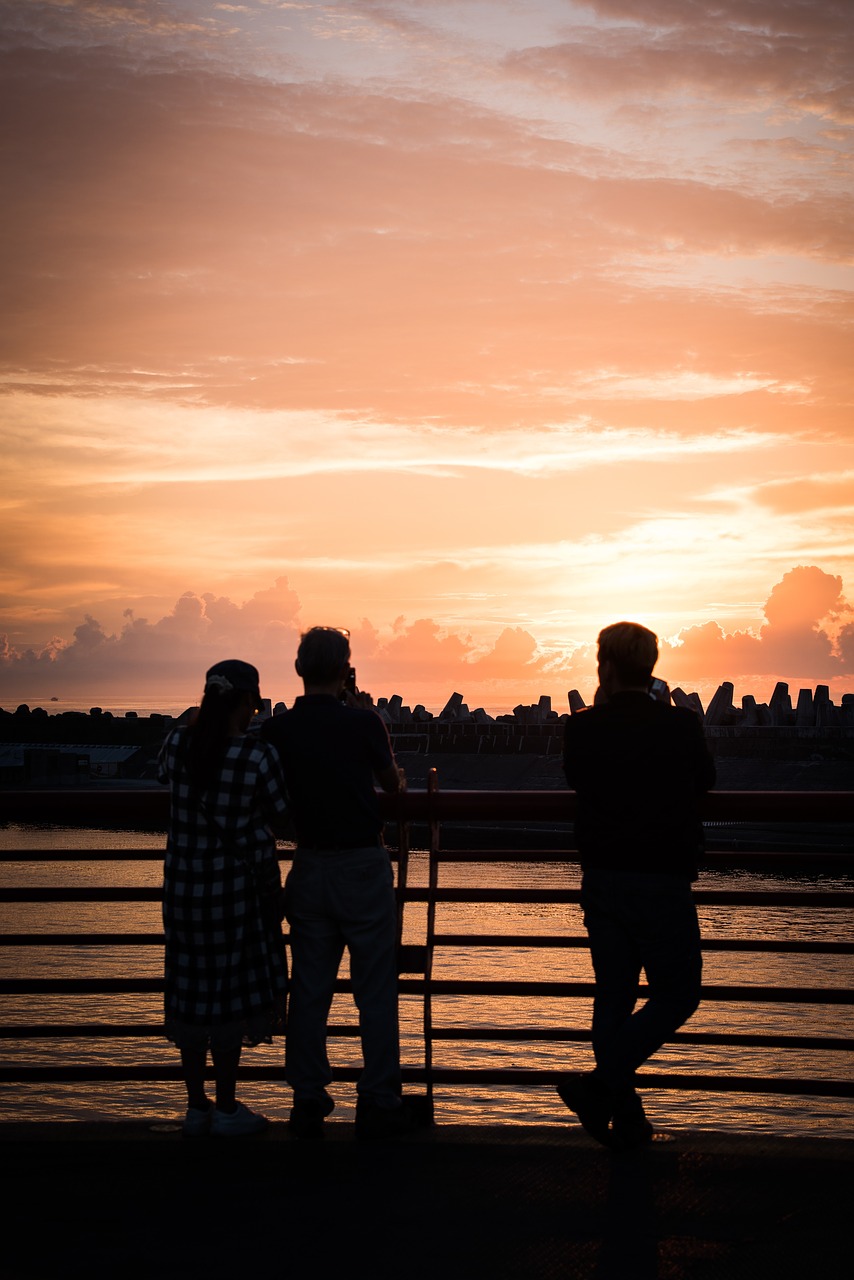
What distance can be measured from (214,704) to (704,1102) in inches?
356

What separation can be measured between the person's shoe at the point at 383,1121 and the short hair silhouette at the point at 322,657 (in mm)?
1635

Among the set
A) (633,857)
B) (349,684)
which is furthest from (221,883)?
(633,857)

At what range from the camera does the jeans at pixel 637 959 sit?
4.74m

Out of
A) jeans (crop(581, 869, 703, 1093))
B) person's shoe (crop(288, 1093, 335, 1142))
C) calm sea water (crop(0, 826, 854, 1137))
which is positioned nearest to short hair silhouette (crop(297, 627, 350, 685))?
jeans (crop(581, 869, 703, 1093))

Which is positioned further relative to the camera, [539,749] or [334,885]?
[539,749]

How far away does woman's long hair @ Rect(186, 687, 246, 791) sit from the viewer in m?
4.86

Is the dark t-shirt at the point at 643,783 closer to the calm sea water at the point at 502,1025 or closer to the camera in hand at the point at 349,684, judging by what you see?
the camera in hand at the point at 349,684

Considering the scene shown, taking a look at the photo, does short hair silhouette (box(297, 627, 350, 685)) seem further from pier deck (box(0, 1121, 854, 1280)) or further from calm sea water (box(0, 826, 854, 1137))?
calm sea water (box(0, 826, 854, 1137))

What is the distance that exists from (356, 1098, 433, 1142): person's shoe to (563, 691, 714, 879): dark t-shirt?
49.0 inches

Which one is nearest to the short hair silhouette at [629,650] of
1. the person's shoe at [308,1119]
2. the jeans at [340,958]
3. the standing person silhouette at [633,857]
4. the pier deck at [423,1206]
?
the standing person silhouette at [633,857]

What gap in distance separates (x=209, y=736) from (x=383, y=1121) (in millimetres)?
1598

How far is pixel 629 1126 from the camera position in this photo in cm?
483

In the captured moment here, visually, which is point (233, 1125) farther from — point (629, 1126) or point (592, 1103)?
point (629, 1126)

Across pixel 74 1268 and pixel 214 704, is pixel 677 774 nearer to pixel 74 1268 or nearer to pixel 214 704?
pixel 214 704
